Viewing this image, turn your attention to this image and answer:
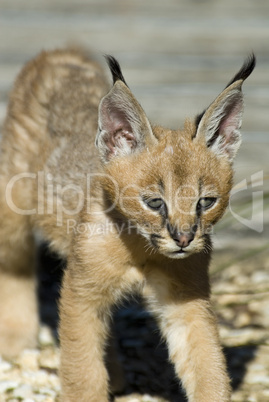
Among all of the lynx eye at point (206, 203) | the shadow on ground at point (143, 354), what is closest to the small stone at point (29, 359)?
the shadow on ground at point (143, 354)

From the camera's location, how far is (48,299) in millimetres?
8492

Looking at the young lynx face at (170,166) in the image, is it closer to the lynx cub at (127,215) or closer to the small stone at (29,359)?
the lynx cub at (127,215)

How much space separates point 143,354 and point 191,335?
70.8 inches

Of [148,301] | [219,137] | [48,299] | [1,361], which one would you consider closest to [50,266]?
[48,299]

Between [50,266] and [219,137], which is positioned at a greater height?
[219,137]

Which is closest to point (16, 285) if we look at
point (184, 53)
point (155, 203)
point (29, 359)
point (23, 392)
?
point (29, 359)

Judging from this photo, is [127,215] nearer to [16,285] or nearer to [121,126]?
[121,126]

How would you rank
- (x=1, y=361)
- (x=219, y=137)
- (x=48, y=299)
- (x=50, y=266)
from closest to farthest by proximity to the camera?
(x=219, y=137)
(x=1, y=361)
(x=48, y=299)
(x=50, y=266)

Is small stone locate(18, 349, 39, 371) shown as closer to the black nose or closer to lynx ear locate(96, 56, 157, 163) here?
lynx ear locate(96, 56, 157, 163)

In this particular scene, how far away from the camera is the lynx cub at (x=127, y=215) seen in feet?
16.5

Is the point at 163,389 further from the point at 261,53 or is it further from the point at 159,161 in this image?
the point at 261,53

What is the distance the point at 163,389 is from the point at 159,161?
99.2 inches

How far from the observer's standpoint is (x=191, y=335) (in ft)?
18.2

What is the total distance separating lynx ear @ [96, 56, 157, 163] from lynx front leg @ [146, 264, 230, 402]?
1.05 meters
